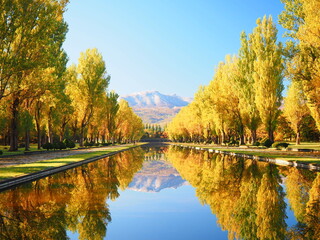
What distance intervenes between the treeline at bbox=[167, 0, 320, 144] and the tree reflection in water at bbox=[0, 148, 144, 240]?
70.8 ft

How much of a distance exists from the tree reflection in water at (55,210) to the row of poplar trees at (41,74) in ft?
38.4

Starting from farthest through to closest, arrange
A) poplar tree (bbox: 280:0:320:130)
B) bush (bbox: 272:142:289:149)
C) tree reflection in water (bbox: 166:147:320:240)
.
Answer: bush (bbox: 272:142:289:149) → poplar tree (bbox: 280:0:320:130) → tree reflection in water (bbox: 166:147:320:240)

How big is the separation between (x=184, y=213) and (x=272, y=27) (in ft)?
132

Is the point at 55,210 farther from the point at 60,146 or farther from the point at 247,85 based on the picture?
the point at 247,85

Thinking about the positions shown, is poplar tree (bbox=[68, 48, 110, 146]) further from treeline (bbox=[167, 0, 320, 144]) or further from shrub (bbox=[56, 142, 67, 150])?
treeline (bbox=[167, 0, 320, 144])

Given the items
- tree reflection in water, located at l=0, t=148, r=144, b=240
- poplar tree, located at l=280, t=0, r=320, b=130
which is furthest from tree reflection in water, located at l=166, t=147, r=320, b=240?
poplar tree, located at l=280, t=0, r=320, b=130

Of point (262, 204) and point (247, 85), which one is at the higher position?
point (247, 85)

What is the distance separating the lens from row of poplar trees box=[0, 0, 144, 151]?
19594mm

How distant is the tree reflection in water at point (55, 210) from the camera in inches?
251

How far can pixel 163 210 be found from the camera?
30.3 feet

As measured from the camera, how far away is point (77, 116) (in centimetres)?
5256

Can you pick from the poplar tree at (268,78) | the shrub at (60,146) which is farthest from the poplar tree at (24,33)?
the poplar tree at (268,78)

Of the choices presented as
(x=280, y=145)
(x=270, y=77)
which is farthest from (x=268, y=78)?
(x=280, y=145)

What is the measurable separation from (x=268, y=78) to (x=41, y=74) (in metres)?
29.6
